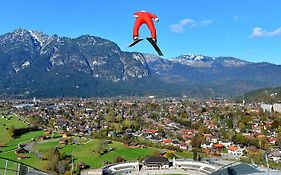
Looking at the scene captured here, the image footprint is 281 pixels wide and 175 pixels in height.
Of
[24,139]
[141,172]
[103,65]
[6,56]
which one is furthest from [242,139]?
[6,56]

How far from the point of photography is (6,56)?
195 metres

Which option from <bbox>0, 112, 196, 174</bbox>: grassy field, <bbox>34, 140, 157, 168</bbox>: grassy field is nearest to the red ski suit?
<bbox>0, 112, 196, 174</bbox>: grassy field

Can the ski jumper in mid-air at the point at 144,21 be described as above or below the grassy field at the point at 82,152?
above

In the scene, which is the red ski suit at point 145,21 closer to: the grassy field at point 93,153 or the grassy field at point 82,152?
the grassy field at point 82,152

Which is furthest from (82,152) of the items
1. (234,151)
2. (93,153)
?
(234,151)

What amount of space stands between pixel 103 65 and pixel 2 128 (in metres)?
145

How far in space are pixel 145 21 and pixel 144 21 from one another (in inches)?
0.7

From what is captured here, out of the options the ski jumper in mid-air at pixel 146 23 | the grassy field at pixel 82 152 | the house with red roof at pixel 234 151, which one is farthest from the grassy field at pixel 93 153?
the ski jumper in mid-air at pixel 146 23

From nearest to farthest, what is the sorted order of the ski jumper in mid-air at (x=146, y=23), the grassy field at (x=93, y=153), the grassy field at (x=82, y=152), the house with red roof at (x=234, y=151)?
the ski jumper in mid-air at (x=146, y=23), the grassy field at (x=82, y=152), the grassy field at (x=93, y=153), the house with red roof at (x=234, y=151)

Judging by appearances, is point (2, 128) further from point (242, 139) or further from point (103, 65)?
point (103, 65)

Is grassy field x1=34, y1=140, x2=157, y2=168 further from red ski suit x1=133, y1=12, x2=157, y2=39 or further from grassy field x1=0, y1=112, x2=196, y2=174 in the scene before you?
red ski suit x1=133, y1=12, x2=157, y2=39

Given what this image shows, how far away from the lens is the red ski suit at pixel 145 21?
5.60 metres

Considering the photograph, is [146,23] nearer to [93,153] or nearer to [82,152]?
[93,153]

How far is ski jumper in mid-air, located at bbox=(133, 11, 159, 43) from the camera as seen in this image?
5.59 meters
